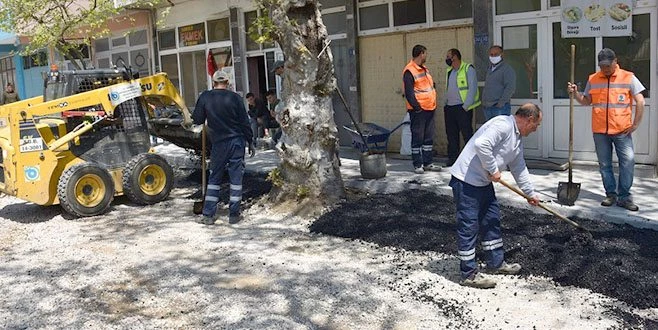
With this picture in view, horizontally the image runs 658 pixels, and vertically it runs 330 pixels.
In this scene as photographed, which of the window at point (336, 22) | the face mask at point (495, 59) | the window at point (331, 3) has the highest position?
the window at point (331, 3)

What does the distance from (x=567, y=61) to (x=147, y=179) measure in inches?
244

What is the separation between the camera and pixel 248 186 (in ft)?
32.6

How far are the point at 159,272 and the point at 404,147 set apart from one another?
6016 millimetres

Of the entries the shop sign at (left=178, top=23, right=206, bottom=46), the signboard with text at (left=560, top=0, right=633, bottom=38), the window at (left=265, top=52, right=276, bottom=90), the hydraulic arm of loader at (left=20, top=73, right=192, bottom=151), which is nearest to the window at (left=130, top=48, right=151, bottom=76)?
the shop sign at (left=178, top=23, right=206, bottom=46)

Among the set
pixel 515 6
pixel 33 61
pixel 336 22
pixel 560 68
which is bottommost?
pixel 560 68

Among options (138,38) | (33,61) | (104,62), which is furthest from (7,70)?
(138,38)

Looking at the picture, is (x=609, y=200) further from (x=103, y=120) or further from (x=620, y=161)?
(x=103, y=120)

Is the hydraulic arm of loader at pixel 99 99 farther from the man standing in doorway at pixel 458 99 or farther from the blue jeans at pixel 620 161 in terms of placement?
the blue jeans at pixel 620 161

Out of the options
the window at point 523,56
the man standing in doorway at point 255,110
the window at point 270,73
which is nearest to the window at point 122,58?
the window at point 270,73

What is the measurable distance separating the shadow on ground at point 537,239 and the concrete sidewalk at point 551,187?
303 mm

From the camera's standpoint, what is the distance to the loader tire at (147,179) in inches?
357

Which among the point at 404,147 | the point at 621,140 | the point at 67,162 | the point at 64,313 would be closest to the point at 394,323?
the point at 64,313

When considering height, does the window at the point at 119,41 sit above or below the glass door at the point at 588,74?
above

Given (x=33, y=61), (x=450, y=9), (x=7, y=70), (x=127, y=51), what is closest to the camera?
(x=450, y=9)
